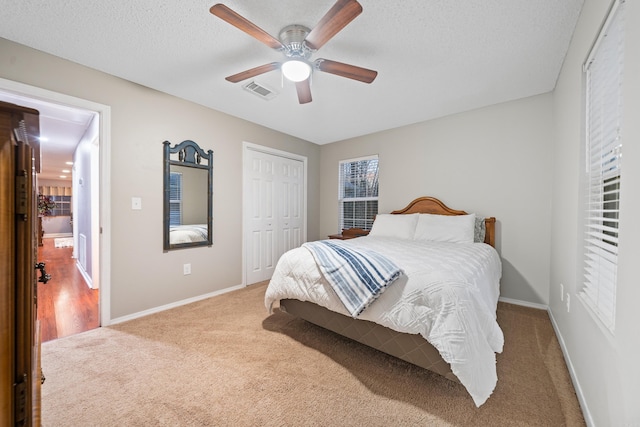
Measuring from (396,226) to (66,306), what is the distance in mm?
3890

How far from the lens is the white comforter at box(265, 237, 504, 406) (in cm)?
133

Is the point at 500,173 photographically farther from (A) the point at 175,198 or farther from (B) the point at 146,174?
(B) the point at 146,174

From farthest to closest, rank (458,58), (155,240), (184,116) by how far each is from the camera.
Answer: (184,116) < (155,240) < (458,58)

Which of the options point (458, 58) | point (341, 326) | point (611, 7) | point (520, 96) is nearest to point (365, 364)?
point (341, 326)

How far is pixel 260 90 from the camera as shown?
8.83ft

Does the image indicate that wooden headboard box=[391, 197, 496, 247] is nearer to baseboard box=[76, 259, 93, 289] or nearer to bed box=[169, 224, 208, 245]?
bed box=[169, 224, 208, 245]

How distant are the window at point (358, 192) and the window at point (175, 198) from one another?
8.43 ft

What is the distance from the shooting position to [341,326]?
6.41 feet

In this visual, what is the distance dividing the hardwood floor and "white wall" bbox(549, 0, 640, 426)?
3.49 m

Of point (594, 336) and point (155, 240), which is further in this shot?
point (155, 240)

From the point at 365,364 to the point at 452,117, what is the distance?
310 centimetres

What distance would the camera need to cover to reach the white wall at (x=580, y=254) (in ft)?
3.01

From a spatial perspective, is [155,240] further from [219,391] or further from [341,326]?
[341,326]

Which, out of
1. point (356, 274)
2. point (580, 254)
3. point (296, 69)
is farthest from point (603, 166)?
point (296, 69)
